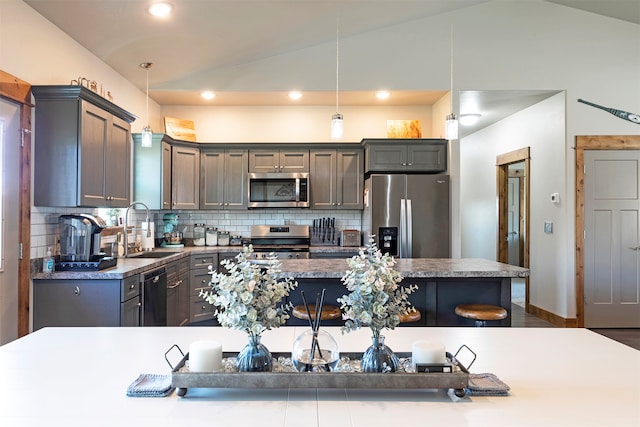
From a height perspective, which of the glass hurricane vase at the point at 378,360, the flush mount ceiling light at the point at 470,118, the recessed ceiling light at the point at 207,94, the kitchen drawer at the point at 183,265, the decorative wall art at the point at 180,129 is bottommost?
the kitchen drawer at the point at 183,265

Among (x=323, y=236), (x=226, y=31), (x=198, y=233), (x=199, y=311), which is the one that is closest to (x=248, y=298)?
(x=226, y=31)

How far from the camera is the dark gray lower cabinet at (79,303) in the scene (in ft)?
9.43

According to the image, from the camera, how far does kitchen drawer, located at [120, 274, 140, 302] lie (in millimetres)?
2910

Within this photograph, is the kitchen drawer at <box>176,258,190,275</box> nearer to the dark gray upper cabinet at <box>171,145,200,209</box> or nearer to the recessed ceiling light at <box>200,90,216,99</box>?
the dark gray upper cabinet at <box>171,145,200,209</box>

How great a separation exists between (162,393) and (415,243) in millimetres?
3977

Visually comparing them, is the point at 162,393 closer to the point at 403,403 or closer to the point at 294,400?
the point at 294,400

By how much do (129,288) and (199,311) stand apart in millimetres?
1881

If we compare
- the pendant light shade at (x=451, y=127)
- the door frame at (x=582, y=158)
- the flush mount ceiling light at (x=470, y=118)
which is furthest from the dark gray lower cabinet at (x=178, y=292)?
the door frame at (x=582, y=158)

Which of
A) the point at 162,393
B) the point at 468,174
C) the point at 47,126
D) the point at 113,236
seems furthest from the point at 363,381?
the point at 468,174

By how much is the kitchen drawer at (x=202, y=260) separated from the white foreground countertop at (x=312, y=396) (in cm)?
324

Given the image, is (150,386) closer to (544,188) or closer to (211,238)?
(211,238)

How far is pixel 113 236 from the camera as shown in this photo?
160 inches

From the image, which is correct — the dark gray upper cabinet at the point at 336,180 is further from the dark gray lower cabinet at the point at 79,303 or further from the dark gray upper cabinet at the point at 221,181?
the dark gray lower cabinet at the point at 79,303

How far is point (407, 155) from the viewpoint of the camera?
4910mm
